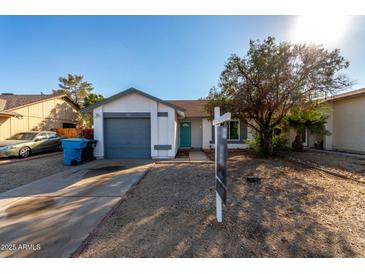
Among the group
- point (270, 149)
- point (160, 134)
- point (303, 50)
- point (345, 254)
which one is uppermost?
point (303, 50)

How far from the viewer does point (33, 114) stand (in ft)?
54.7

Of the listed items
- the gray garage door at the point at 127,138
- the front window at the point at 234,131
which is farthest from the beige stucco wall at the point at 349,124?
the gray garage door at the point at 127,138

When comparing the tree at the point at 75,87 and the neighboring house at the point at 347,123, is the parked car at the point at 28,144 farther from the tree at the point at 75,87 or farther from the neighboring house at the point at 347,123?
the tree at the point at 75,87

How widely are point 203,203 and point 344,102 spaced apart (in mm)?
14233

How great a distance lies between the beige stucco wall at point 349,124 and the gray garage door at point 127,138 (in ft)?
43.1

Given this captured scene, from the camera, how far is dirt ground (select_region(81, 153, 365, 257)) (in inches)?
109

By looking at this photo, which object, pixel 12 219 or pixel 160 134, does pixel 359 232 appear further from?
pixel 160 134

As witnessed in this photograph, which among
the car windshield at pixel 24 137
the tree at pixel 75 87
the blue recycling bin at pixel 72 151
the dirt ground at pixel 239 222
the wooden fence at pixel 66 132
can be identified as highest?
the tree at pixel 75 87

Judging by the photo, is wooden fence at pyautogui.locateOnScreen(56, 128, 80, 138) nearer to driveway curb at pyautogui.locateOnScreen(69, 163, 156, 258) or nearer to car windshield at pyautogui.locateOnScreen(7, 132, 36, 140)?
car windshield at pyautogui.locateOnScreen(7, 132, 36, 140)

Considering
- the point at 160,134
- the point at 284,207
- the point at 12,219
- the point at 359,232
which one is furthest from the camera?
the point at 160,134

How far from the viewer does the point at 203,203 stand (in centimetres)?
450

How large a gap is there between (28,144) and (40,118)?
22.3ft

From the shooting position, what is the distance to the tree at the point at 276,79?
837 centimetres

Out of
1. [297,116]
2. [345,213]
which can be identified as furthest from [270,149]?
[345,213]
